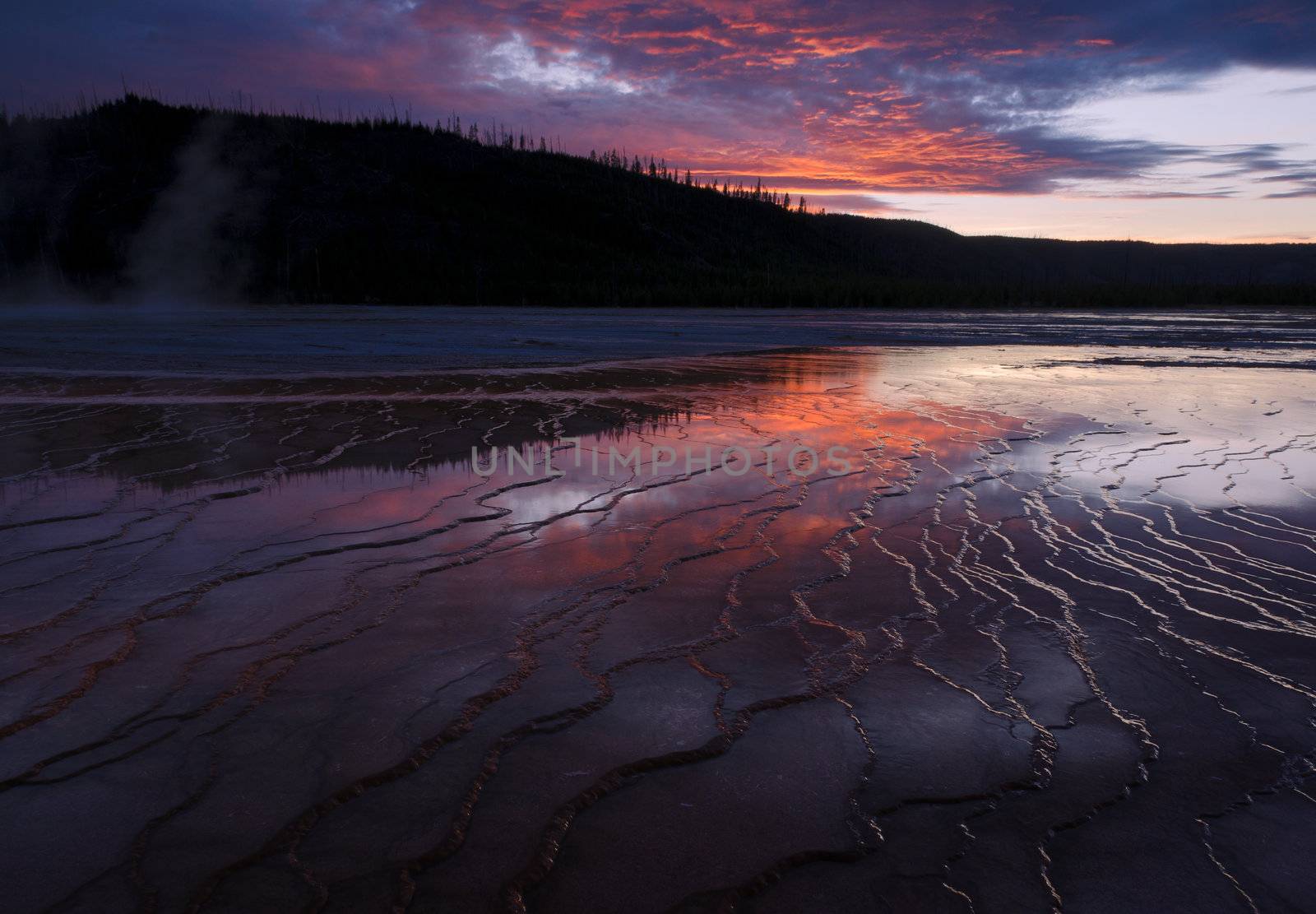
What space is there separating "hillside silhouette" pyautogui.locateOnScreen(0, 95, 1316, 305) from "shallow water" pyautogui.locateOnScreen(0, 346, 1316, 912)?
116 ft

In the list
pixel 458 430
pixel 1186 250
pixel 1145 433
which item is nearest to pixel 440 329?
pixel 458 430

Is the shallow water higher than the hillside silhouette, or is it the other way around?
the hillside silhouette

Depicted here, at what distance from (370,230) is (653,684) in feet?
214

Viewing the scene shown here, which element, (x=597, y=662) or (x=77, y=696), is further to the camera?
(x=597, y=662)

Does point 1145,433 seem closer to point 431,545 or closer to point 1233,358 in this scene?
point 431,545

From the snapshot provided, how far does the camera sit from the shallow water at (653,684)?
1829 millimetres

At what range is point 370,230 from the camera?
62.0 metres

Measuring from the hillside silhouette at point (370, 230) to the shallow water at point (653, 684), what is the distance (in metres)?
35.3

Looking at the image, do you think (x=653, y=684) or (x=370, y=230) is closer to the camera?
(x=653, y=684)

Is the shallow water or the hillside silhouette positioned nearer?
the shallow water

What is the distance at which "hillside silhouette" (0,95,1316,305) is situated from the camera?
44.7 meters

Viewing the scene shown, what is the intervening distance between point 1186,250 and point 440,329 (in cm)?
13103

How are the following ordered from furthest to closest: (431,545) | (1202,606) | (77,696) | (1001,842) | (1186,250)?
(1186,250)
(431,545)
(1202,606)
(77,696)
(1001,842)

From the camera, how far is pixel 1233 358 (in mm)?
13875
